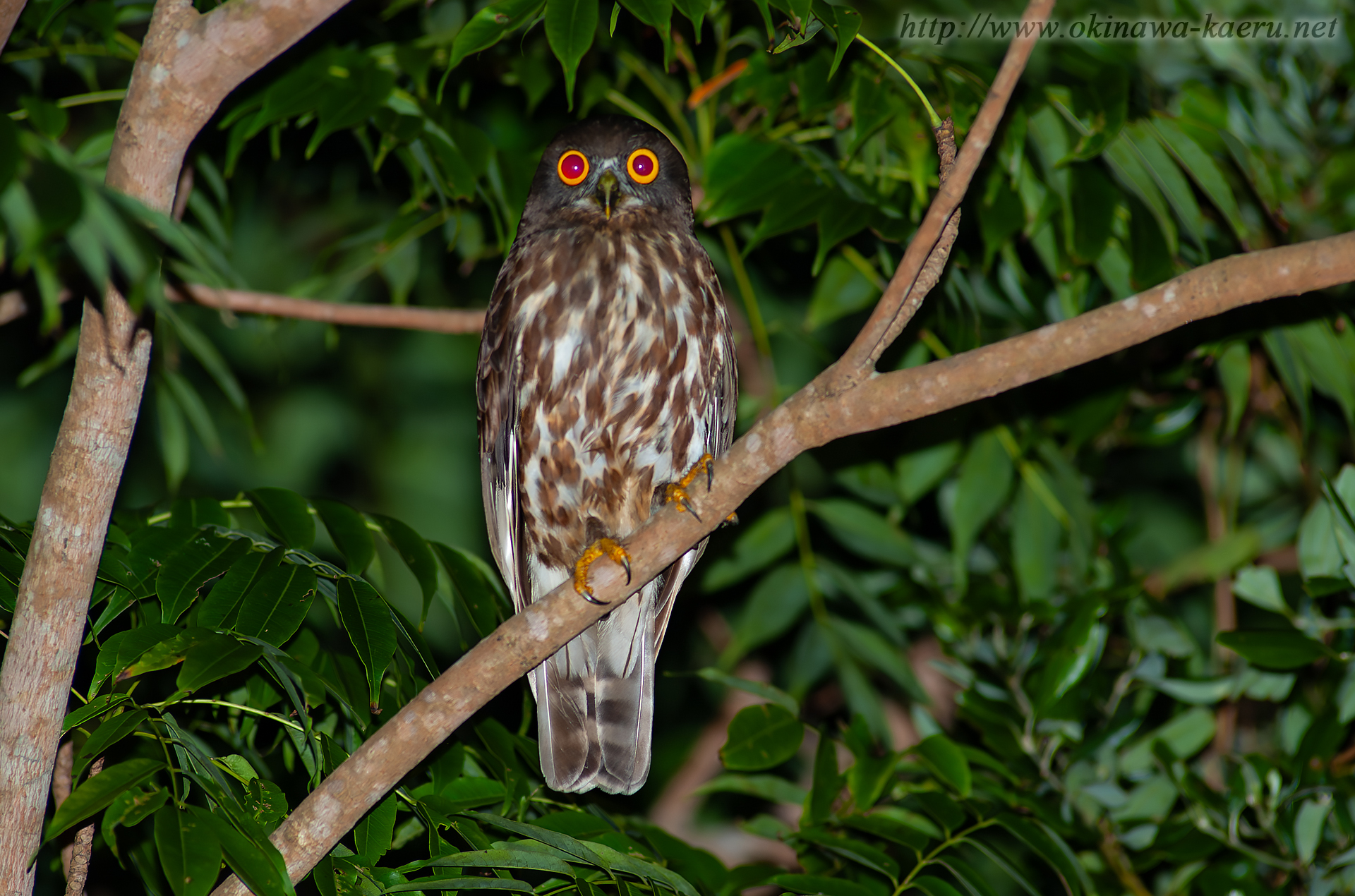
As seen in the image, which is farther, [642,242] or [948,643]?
[948,643]

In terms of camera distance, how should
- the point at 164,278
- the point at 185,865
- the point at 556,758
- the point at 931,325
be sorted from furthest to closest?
the point at 931,325 → the point at 556,758 → the point at 164,278 → the point at 185,865

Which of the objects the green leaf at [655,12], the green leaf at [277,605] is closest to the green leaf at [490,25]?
the green leaf at [655,12]

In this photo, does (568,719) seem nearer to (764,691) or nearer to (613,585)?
(764,691)

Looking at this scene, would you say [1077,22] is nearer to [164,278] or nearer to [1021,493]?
[1021,493]

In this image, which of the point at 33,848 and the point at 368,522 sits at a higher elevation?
the point at 368,522

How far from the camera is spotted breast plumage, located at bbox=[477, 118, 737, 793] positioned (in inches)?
127

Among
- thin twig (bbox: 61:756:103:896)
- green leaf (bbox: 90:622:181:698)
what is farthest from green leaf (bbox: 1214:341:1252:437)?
thin twig (bbox: 61:756:103:896)

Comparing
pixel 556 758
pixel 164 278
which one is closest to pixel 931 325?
pixel 556 758

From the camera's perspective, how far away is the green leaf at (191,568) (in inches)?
81.8

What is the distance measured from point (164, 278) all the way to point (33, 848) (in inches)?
58.1

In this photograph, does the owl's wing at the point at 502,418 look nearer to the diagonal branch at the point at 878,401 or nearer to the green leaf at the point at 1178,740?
the diagonal branch at the point at 878,401

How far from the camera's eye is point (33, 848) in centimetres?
192

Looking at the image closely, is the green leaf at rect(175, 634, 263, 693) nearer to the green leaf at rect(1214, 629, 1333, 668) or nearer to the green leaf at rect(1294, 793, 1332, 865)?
the green leaf at rect(1214, 629, 1333, 668)

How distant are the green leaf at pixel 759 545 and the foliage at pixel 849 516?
0.01 meters
